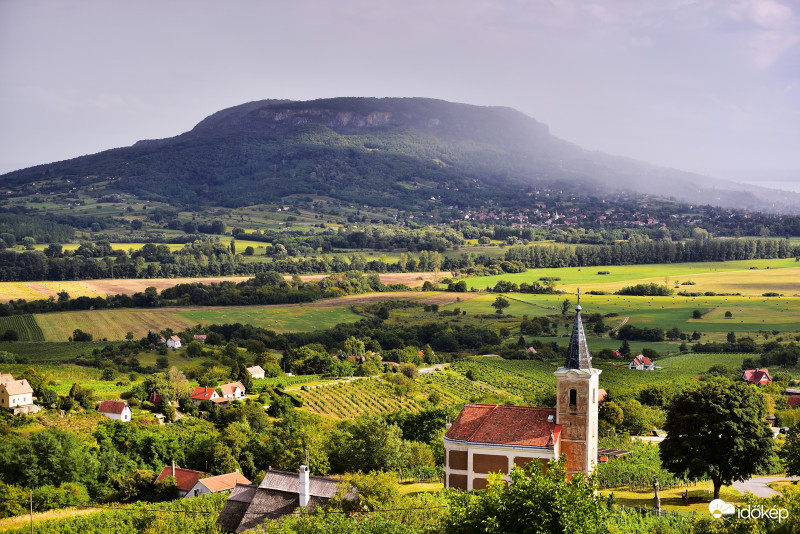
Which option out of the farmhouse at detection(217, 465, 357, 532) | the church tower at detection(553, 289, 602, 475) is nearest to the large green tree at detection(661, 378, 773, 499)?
the church tower at detection(553, 289, 602, 475)

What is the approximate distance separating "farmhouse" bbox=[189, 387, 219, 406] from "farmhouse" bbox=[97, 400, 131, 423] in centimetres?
590

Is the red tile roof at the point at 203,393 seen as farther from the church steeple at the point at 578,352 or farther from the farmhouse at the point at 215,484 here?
the church steeple at the point at 578,352

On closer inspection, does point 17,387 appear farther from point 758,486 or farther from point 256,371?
point 758,486

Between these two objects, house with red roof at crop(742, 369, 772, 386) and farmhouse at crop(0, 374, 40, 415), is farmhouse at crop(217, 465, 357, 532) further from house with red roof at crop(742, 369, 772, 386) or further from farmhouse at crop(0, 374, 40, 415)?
house with red roof at crop(742, 369, 772, 386)

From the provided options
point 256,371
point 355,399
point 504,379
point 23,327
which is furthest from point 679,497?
point 23,327

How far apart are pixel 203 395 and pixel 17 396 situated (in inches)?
476

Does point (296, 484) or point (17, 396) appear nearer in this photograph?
point (296, 484)

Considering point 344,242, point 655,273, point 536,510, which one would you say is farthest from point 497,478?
point 344,242

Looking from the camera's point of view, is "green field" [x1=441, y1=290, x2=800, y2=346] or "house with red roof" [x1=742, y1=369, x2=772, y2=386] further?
"green field" [x1=441, y1=290, x2=800, y2=346]

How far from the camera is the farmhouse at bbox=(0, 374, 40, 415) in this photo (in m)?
53.3

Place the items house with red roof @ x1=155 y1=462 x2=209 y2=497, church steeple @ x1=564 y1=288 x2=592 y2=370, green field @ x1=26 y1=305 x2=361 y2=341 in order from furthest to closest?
1. green field @ x1=26 y1=305 x2=361 y2=341
2. house with red roof @ x1=155 y1=462 x2=209 y2=497
3. church steeple @ x1=564 y1=288 x2=592 y2=370

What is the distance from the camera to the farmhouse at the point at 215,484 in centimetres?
3881

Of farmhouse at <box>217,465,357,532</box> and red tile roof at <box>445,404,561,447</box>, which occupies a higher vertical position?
red tile roof at <box>445,404,561,447</box>

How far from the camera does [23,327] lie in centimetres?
8875
